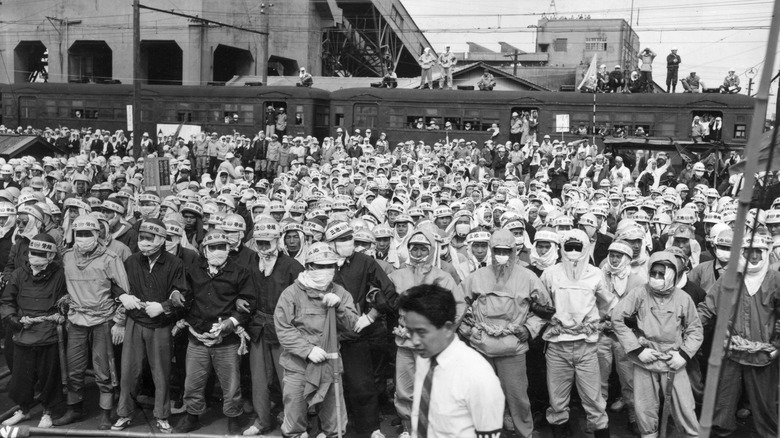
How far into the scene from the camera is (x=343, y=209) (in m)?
10.6

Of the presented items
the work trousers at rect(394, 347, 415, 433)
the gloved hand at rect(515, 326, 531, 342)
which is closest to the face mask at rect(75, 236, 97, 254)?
the work trousers at rect(394, 347, 415, 433)

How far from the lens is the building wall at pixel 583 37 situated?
60.4 m

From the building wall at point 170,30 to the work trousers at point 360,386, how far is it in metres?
35.6

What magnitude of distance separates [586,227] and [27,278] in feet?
21.3

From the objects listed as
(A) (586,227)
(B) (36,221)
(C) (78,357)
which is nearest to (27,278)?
(C) (78,357)

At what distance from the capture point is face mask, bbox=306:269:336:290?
643 centimetres

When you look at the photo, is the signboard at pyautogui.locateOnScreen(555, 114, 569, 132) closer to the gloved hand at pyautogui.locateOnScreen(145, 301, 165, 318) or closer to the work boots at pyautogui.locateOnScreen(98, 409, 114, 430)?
the gloved hand at pyautogui.locateOnScreen(145, 301, 165, 318)

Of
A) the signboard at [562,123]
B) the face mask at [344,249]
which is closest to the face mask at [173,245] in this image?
the face mask at [344,249]

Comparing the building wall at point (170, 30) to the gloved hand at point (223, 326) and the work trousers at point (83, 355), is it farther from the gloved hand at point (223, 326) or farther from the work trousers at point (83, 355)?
the gloved hand at point (223, 326)

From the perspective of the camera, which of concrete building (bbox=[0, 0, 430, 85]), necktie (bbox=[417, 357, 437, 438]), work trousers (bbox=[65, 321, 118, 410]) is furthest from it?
concrete building (bbox=[0, 0, 430, 85])

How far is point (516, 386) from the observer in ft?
21.9

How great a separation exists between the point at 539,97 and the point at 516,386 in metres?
21.8

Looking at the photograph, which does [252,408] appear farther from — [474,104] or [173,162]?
[474,104]

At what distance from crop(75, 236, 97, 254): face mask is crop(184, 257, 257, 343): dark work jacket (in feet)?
3.58
